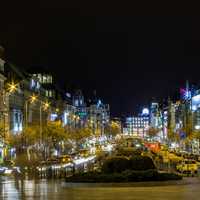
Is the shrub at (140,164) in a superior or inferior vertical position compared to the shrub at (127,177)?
superior

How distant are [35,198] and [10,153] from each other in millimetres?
95864

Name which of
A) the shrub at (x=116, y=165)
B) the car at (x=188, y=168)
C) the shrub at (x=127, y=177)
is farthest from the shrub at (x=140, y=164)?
the car at (x=188, y=168)

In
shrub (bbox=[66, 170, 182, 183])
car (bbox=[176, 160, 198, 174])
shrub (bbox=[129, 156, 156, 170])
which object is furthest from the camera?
car (bbox=[176, 160, 198, 174])

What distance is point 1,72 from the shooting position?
130750 mm

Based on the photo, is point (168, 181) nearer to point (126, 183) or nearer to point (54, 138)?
point (126, 183)

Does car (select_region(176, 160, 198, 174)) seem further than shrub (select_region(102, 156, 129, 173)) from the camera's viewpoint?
Yes

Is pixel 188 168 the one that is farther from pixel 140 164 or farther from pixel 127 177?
pixel 127 177

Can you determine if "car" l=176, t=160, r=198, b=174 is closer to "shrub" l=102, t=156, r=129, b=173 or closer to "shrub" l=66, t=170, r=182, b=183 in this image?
"shrub" l=102, t=156, r=129, b=173

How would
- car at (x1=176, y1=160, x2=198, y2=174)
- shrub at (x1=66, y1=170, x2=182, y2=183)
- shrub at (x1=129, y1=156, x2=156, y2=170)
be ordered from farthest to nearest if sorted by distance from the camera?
car at (x1=176, y1=160, x2=198, y2=174) < shrub at (x1=129, y1=156, x2=156, y2=170) < shrub at (x1=66, y1=170, x2=182, y2=183)

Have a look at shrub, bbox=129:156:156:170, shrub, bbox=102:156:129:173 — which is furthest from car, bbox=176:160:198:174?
shrub, bbox=102:156:129:173

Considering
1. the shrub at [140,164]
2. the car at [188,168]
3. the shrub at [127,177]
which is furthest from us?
the car at [188,168]

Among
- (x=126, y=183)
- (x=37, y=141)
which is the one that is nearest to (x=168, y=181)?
(x=126, y=183)

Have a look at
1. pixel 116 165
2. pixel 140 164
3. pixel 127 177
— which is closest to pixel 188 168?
pixel 140 164

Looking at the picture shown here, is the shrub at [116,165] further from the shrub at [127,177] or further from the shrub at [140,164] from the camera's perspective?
the shrub at [127,177]
